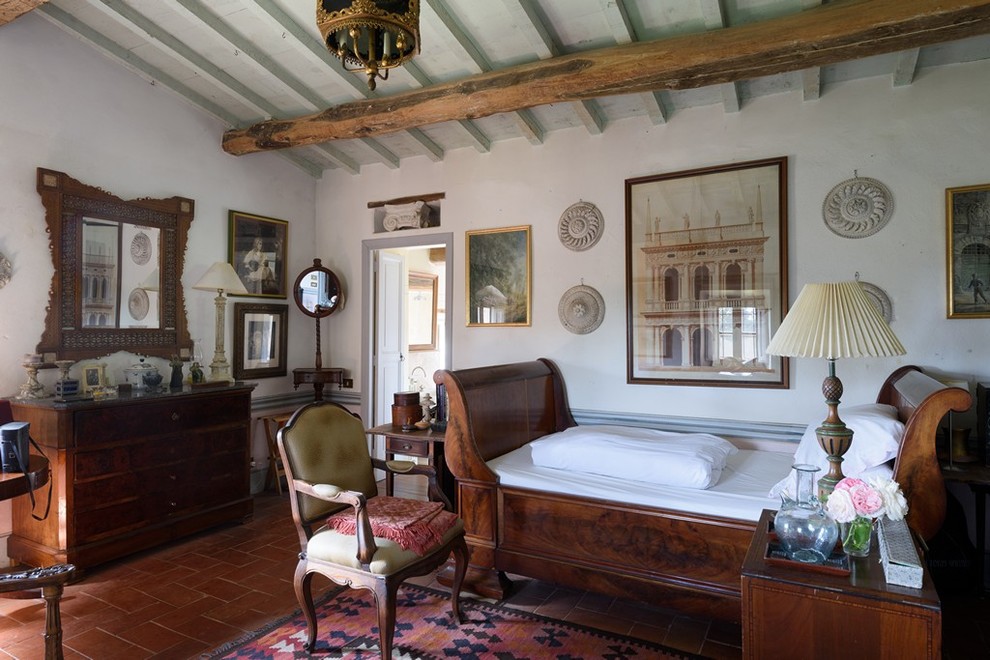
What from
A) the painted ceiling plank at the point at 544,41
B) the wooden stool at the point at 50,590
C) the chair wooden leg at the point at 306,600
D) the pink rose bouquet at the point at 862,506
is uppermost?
the painted ceiling plank at the point at 544,41

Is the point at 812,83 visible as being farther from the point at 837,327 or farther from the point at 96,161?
the point at 96,161

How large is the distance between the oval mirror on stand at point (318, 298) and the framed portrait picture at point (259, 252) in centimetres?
18

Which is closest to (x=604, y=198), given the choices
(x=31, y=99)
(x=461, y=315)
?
(x=461, y=315)

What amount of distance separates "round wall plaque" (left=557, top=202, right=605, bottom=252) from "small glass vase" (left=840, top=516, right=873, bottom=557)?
2.99m

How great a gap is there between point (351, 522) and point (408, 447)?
1215 mm

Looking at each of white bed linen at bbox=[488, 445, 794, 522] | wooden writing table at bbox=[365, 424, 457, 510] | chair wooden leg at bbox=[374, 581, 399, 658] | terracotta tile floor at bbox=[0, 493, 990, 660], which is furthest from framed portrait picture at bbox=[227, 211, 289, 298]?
chair wooden leg at bbox=[374, 581, 399, 658]

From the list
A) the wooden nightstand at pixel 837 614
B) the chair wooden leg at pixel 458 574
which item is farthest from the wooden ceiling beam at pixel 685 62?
the chair wooden leg at pixel 458 574

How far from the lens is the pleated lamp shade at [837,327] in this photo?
7.02 feet

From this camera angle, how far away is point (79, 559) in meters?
3.56

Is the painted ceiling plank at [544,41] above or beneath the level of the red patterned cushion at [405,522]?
above

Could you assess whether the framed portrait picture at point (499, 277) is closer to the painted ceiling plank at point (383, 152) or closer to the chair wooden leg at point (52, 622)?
the painted ceiling plank at point (383, 152)

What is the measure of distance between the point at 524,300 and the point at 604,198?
104 centimetres

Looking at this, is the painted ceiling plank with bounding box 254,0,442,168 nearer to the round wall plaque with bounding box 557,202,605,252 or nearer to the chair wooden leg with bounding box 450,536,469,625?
the round wall plaque with bounding box 557,202,605,252

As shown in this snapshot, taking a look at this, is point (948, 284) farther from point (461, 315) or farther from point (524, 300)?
point (461, 315)
